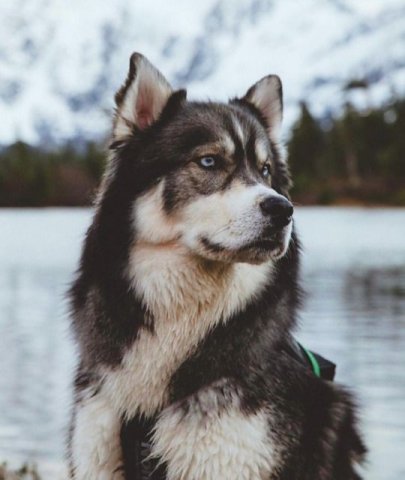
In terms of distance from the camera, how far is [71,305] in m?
5.43

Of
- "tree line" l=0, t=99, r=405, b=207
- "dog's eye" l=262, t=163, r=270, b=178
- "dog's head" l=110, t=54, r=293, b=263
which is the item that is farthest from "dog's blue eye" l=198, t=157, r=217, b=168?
"tree line" l=0, t=99, r=405, b=207

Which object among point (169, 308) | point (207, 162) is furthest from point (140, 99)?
point (169, 308)

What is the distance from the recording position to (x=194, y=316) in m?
5.09

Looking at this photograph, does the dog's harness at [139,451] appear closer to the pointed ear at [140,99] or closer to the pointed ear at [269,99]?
the pointed ear at [140,99]

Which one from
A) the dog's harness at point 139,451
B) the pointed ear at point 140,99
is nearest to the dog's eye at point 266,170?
the pointed ear at point 140,99

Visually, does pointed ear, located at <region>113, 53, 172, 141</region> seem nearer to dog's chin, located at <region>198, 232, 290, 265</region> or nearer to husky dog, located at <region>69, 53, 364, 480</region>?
husky dog, located at <region>69, 53, 364, 480</region>

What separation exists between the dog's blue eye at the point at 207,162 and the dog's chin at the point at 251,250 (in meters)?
0.40

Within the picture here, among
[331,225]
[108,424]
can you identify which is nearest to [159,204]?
[108,424]

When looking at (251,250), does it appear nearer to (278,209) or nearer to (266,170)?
(278,209)

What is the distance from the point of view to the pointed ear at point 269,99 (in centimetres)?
580

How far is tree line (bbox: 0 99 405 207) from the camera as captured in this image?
9381cm

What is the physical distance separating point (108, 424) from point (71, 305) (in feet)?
2.50

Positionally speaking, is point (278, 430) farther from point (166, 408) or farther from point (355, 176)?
point (355, 176)

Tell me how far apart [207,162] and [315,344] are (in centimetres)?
1019
